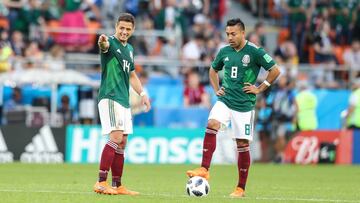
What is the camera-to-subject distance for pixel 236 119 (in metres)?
14.5

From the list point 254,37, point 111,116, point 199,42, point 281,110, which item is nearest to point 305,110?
point 281,110

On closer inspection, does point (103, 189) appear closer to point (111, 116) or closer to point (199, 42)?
point (111, 116)

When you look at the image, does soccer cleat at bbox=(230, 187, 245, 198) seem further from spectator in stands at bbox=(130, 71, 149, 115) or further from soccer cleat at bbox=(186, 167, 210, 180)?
spectator in stands at bbox=(130, 71, 149, 115)

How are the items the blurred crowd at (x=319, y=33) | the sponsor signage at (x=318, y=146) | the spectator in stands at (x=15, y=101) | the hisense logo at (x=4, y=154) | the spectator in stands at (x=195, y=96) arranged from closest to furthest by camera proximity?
the hisense logo at (x=4, y=154)
the spectator in stands at (x=15, y=101)
the sponsor signage at (x=318, y=146)
the spectator in stands at (x=195, y=96)
the blurred crowd at (x=319, y=33)

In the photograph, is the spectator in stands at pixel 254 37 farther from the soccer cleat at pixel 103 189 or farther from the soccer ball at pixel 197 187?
the soccer cleat at pixel 103 189

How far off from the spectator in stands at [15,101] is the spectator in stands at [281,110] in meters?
6.57

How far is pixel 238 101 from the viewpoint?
14.6 m

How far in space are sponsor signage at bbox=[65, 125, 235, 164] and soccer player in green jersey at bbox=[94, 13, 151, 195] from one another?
11.8 metres

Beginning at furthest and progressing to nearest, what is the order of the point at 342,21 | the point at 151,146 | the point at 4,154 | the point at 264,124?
the point at 342,21, the point at 264,124, the point at 151,146, the point at 4,154

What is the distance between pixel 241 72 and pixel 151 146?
12189 millimetres

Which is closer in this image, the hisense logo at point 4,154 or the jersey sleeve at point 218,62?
the jersey sleeve at point 218,62

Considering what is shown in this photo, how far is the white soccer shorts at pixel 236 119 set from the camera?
14484mm

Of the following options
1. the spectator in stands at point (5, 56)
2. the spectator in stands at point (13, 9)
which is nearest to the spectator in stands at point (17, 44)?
the spectator in stands at point (5, 56)

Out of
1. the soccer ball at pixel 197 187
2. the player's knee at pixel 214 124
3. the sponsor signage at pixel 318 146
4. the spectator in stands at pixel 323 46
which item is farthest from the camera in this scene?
the spectator in stands at pixel 323 46
